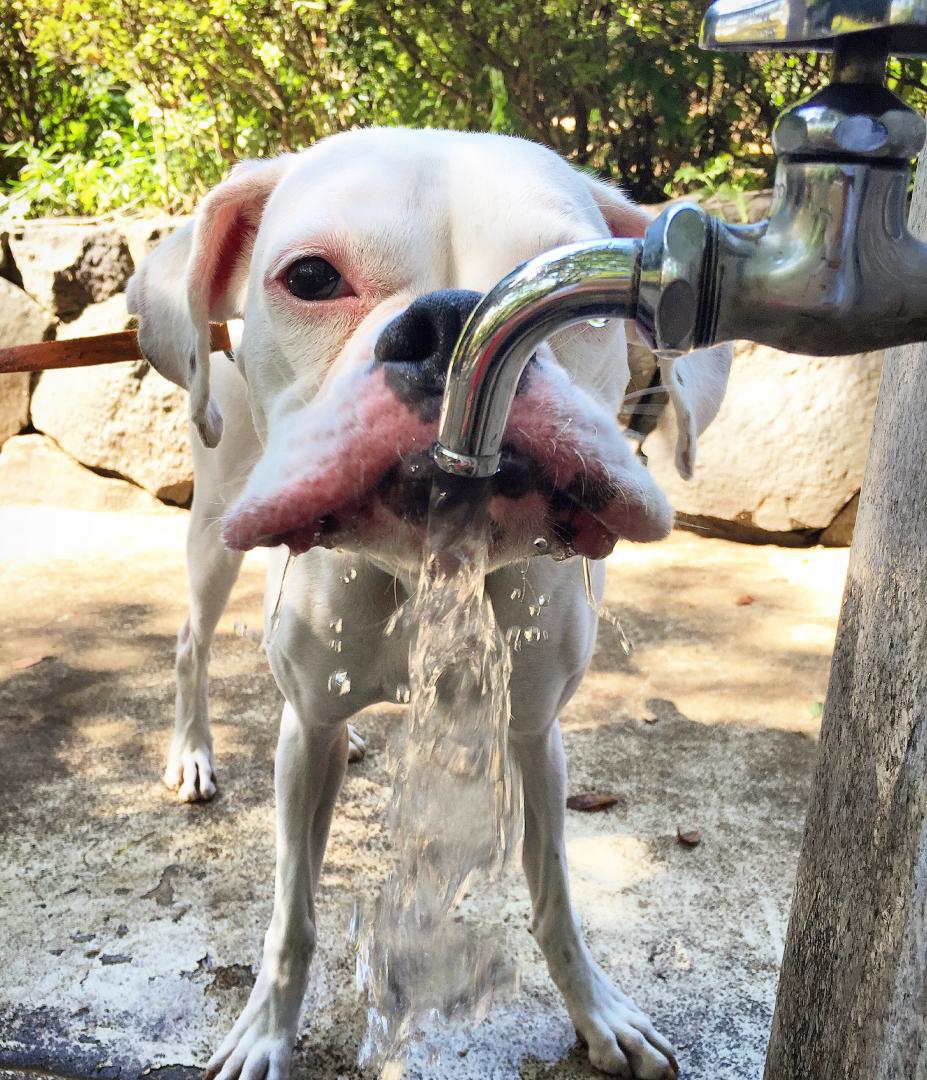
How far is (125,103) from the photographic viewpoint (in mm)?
7590

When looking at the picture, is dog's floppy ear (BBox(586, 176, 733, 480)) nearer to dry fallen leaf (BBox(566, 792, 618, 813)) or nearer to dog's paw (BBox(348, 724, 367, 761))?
dry fallen leaf (BBox(566, 792, 618, 813))

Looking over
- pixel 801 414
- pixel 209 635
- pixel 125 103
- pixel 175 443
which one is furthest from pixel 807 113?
pixel 125 103

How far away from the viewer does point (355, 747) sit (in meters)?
3.53

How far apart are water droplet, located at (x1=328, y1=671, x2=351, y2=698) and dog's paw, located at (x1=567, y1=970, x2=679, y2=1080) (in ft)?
2.68

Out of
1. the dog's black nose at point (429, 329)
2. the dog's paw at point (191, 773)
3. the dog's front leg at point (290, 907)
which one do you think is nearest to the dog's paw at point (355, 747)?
the dog's paw at point (191, 773)

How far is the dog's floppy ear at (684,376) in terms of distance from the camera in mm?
2000

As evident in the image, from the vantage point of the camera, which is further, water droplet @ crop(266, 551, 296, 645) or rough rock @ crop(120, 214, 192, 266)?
rough rock @ crop(120, 214, 192, 266)

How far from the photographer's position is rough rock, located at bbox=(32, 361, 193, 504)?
596cm

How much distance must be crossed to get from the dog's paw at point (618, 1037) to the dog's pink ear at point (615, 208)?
58.3 inches

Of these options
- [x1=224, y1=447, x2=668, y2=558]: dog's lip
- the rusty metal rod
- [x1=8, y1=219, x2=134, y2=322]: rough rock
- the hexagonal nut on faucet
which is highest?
the hexagonal nut on faucet

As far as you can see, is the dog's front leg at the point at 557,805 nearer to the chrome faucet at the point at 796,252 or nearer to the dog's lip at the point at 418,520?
the dog's lip at the point at 418,520

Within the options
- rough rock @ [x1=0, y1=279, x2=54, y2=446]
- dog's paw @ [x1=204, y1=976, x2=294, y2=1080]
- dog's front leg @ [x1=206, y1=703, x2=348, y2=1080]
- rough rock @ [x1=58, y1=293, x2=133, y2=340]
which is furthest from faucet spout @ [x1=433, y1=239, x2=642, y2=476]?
rough rock @ [x1=0, y1=279, x2=54, y2=446]

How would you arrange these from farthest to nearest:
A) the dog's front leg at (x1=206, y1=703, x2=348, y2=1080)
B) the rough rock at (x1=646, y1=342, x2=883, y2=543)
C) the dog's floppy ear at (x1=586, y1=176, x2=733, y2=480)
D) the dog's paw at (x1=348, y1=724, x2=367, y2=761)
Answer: the rough rock at (x1=646, y1=342, x2=883, y2=543) < the dog's paw at (x1=348, y1=724, x2=367, y2=761) < the dog's front leg at (x1=206, y1=703, x2=348, y2=1080) < the dog's floppy ear at (x1=586, y1=176, x2=733, y2=480)

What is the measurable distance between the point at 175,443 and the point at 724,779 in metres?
3.56
